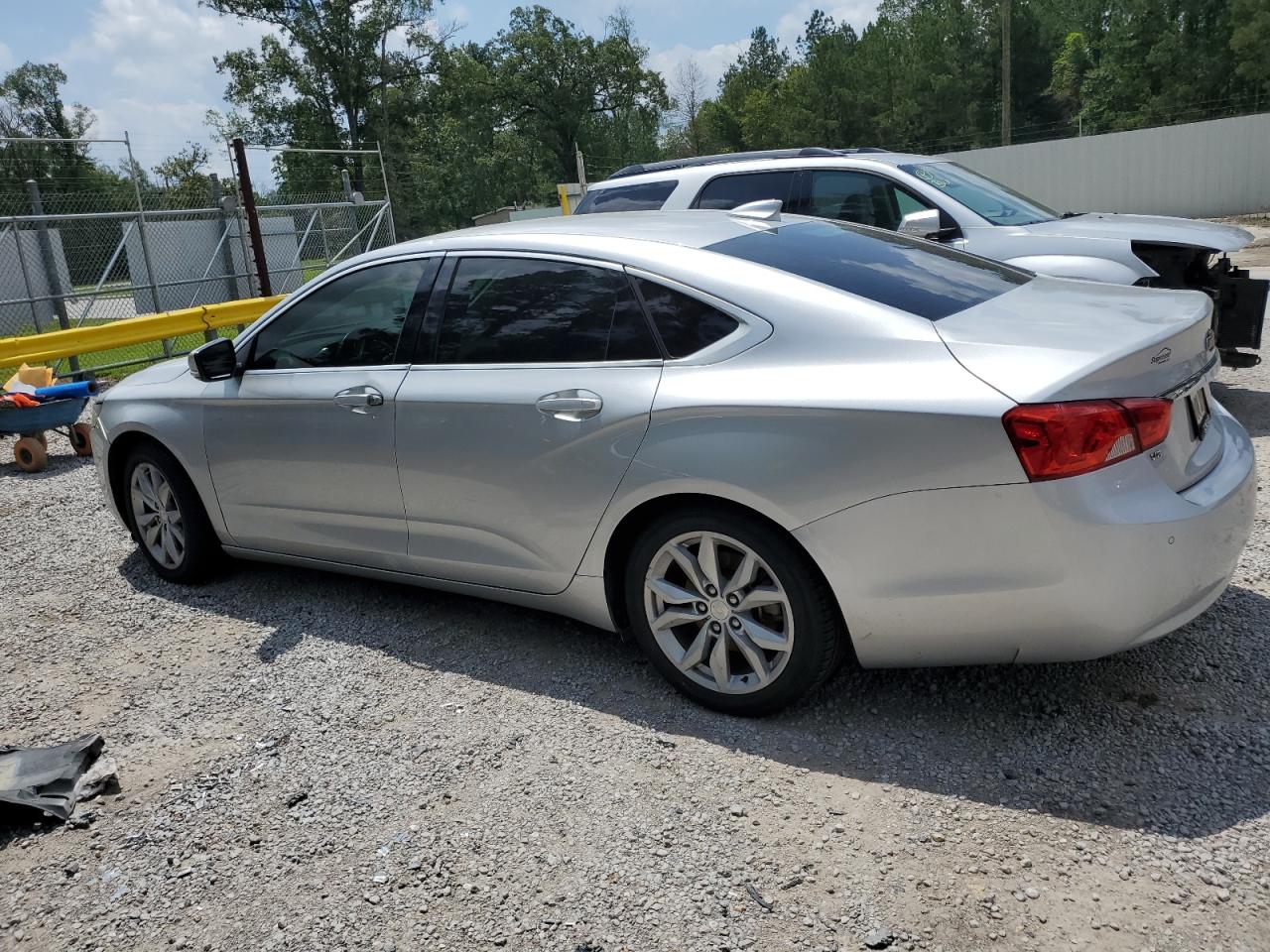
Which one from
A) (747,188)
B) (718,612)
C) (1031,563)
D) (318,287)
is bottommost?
(718,612)

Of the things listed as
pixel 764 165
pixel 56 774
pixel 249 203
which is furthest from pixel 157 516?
pixel 249 203

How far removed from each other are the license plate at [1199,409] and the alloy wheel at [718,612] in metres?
1.36

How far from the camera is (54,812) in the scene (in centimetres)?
327

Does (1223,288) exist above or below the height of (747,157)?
below

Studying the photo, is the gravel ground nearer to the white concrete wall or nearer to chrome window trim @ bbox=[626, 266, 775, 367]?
chrome window trim @ bbox=[626, 266, 775, 367]

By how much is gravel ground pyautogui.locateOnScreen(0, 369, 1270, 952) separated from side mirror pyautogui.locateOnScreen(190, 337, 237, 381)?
4.28 ft

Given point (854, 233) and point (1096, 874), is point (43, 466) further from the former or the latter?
point (1096, 874)

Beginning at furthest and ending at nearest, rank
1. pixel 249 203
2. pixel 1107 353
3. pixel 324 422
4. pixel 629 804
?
pixel 249 203
pixel 324 422
pixel 629 804
pixel 1107 353

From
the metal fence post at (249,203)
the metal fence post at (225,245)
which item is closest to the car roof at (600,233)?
the metal fence post at (249,203)

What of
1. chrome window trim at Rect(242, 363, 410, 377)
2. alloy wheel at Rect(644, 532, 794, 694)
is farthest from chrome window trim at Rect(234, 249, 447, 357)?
alloy wheel at Rect(644, 532, 794, 694)

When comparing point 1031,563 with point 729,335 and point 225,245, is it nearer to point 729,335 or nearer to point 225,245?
point 729,335

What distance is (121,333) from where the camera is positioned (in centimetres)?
1109

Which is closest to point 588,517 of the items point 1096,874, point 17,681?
point 1096,874

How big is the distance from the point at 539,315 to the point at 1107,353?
1933 millimetres
